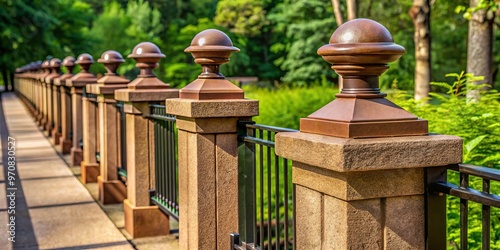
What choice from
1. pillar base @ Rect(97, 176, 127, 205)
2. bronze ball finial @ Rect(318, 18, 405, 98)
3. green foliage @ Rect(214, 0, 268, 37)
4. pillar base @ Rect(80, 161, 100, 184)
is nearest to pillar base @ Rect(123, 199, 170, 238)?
pillar base @ Rect(97, 176, 127, 205)

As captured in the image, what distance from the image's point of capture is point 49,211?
7672mm

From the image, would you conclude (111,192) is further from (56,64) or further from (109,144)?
(56,64)

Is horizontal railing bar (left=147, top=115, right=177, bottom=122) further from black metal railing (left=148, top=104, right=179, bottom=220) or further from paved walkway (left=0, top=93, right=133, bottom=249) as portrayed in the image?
paved walkway (left=0, top=93, right=133, bottom=249)

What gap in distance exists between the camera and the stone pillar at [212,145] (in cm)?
482

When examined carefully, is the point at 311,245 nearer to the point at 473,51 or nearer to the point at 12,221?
the point at 12,221

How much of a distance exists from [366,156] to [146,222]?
14.6 feet

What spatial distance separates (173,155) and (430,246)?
367 cm

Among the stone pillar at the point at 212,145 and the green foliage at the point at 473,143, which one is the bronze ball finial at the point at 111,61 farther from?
the green foliage at the point at 473,143

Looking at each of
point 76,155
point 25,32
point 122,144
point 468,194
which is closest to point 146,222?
point 122,144

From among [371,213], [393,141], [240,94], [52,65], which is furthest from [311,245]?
[52,65]

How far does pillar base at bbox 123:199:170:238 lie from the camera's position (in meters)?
6.66

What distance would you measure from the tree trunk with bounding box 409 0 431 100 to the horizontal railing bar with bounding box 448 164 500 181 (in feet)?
35.2

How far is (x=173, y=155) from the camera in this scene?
6277mm

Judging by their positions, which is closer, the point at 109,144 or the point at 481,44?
the point at 109,144
